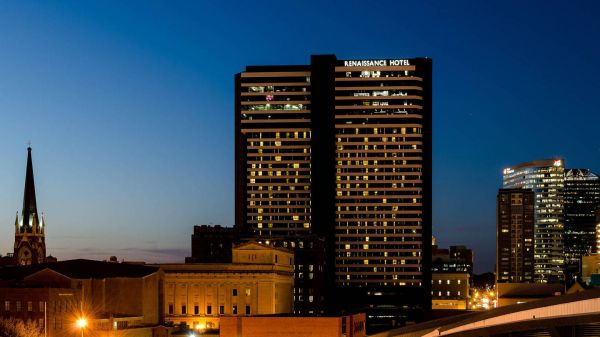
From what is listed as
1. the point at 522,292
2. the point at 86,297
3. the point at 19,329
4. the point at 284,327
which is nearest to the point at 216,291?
the point at 86,297

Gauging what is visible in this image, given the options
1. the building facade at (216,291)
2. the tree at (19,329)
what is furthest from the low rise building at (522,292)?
the tree at (19,329)

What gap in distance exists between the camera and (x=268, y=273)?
17400 centimetres

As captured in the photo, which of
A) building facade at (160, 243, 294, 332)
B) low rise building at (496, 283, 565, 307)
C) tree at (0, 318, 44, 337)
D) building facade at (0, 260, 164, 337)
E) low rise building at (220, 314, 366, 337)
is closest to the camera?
low rise building at (220, 314, 366, 337)

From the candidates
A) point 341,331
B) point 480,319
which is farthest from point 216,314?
point 480,319

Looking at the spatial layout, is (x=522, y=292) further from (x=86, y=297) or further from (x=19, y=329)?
(x=19, y=329)

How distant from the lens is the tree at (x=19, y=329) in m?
126

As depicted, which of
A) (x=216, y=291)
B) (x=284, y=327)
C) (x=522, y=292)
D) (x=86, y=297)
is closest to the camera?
(x=284, y=327)

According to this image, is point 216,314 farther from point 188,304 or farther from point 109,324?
point 109,324

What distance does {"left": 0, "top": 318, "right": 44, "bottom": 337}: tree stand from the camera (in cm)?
12606

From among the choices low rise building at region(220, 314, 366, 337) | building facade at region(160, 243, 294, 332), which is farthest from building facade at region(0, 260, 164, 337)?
low rise building at region(220, 314, 366, 337)

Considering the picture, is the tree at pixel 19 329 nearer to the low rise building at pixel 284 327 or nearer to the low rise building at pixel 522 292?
the low rise building at pixel 284 327

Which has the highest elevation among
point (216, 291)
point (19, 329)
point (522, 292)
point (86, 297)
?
point (86, 297)

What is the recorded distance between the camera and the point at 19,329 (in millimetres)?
127062

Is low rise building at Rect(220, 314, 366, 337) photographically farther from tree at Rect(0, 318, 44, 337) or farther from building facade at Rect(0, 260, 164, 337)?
tree at Rect(0, 318, 44, 337)
